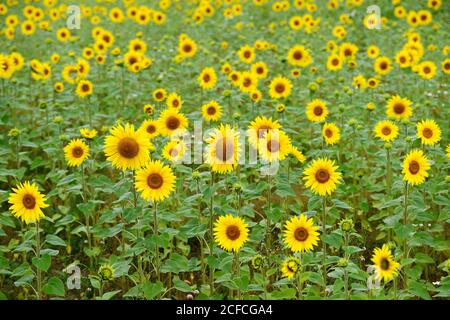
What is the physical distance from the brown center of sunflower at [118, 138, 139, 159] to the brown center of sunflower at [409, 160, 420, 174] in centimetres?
158

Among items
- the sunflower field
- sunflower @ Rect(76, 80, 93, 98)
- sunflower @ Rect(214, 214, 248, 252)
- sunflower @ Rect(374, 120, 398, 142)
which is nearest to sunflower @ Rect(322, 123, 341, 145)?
the sunflower field

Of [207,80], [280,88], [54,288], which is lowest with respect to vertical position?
[54,288]

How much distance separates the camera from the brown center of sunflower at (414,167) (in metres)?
3.53

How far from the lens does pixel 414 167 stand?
353cm

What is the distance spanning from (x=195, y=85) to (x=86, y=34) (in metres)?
3.18

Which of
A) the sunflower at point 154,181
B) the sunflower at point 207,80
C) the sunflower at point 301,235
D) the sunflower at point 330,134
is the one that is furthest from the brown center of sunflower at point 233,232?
the sunflower at point 207,80

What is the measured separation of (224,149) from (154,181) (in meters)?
0.45

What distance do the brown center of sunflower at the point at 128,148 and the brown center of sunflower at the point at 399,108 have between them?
2.31 m

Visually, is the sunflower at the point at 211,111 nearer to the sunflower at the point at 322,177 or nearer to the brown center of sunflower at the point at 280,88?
the brown center of sunflower at the point at 280,88

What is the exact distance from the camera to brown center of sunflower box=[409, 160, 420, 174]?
3525 mm

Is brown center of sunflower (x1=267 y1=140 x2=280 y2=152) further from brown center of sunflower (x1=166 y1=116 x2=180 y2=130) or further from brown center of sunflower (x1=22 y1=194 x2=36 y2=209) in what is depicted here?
brown center of sunflower (x1=22 y1=194 x2=36 y2=209)

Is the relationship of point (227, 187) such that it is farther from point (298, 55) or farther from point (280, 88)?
point (298, 55)

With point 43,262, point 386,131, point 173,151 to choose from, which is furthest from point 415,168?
point 43,262

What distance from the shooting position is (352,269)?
3.05 m
